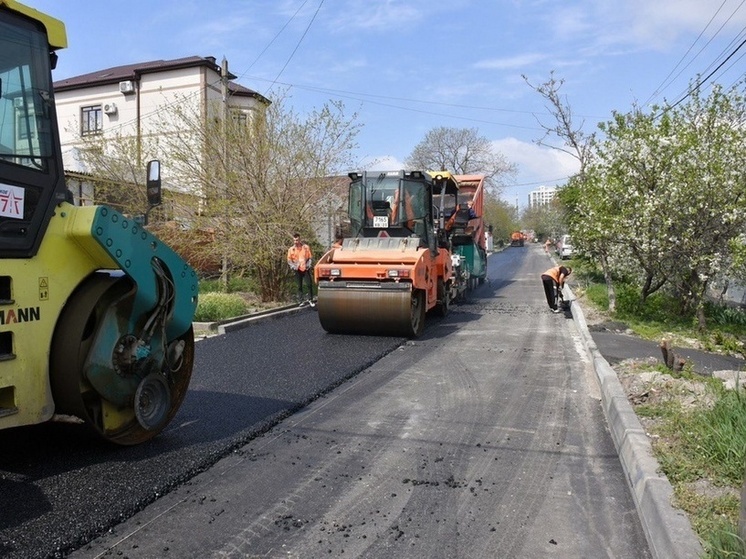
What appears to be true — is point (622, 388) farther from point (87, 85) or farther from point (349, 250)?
point (87, 85)

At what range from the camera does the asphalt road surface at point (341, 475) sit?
3.34m

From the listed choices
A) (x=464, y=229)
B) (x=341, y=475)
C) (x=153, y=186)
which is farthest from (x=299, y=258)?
(x=341, y=475)

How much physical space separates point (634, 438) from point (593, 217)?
288 inches

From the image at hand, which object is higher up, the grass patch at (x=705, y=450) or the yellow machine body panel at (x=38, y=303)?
the yellow machine body panel at (x=38, y=303)

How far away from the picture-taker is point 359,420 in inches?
216

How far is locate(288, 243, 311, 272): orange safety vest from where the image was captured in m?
13.2

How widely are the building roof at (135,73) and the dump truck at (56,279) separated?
76.9 feet

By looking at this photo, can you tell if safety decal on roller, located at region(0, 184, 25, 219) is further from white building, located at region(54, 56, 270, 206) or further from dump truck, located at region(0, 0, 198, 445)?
white building, located at region(54, 56, 270, 206)

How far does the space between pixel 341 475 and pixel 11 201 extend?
105 inches

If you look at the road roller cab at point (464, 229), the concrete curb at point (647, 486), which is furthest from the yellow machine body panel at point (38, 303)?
the road roller cab at point (464, 229)

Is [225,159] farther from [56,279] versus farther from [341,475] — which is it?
[341,475]

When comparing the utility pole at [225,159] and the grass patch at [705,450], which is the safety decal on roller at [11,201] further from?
the utility pole at [225,159]

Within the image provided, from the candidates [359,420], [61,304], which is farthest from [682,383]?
[61,304]

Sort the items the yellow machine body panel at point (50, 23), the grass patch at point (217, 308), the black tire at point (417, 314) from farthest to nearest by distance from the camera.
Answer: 1. the grass patch at point (217, 308)
2. the black tire at point (417, 314)
3. the yellow machine body panel at point (50, 23)
